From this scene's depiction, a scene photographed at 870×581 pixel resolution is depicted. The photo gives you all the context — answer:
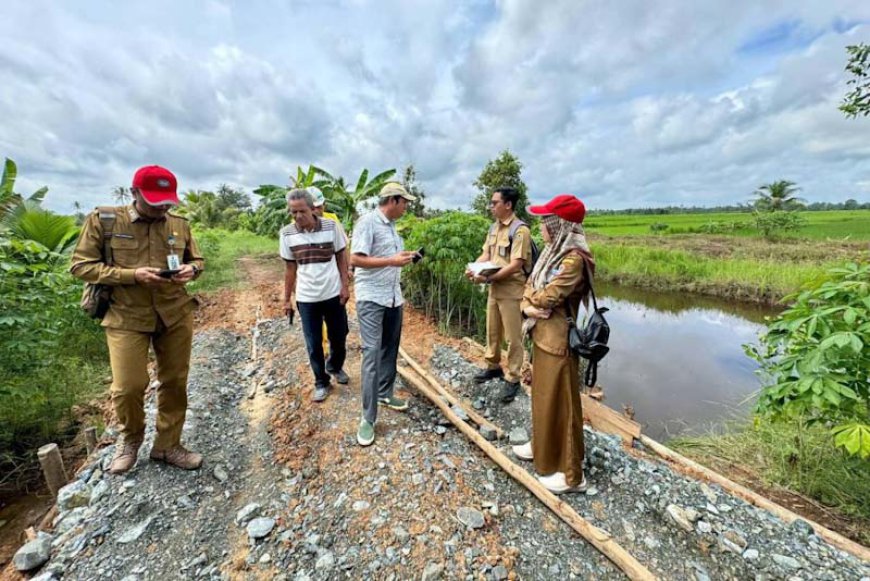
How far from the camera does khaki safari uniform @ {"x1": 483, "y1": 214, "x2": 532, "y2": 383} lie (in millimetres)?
3623

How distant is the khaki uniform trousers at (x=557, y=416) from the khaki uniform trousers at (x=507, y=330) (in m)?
1.12

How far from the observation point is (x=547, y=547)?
2.28 metres

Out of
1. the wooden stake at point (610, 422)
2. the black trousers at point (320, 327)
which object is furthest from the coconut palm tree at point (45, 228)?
the wooden stake at point (610, 422)

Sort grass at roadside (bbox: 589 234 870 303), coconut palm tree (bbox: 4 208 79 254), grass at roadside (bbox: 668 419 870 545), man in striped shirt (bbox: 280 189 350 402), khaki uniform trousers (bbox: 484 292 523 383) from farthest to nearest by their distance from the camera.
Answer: grass at roadside (bbox: 589 234 870 303)
coconut palm tree (bbox: 4 208 79 254)
khaki uniform trousers (bbox: 484 292 523 383)
man in striped shirt (bbox: 280 189 350 402)
grass at roadside (bbox: 668 419 870 545)

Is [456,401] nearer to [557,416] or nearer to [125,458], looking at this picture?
[557,416]

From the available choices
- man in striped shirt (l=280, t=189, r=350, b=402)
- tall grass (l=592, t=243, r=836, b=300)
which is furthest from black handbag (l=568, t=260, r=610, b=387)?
tall grass (l=592, t=243, r=836, b=300)

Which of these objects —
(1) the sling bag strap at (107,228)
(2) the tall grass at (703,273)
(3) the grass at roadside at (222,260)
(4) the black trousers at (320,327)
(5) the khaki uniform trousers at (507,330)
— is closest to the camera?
(1) the sling bag strap at (107,228)

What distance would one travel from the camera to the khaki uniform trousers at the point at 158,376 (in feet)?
8.04

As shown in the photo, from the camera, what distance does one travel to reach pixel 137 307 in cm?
248

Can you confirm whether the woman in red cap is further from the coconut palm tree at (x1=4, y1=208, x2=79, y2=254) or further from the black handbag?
the coconut palm tree at (x1=4, y1=208, x2=79, y2=254)

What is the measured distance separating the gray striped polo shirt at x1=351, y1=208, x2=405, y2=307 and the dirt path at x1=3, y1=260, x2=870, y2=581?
1.18 m

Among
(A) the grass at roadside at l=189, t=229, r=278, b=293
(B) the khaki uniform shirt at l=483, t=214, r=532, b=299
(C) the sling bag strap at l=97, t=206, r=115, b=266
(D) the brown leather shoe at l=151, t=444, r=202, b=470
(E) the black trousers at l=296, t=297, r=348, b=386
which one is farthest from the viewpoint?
(A) the grass at roadside at l=189, t=229, r=278, b=293

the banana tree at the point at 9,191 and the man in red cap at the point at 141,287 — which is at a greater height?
the banana tree at the point at 9,191

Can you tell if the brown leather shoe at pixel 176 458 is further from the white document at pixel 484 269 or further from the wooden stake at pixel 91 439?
the white document at pixel 484 269
